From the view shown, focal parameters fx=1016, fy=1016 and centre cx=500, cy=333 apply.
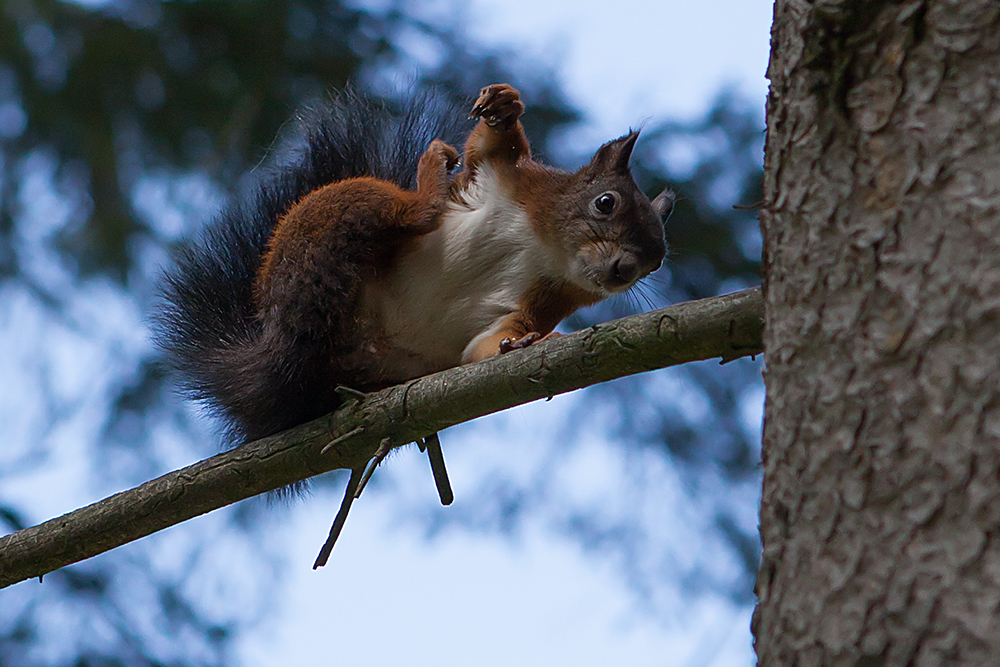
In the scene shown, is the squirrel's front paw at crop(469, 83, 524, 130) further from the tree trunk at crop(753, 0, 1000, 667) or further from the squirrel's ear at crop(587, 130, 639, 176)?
the tree trunk at crop(753, 0, 1000, 667)

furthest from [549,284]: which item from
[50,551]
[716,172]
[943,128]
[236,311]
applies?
[716,172]

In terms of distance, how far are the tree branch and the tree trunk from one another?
0.87 ft

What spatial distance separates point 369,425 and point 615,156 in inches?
24.1

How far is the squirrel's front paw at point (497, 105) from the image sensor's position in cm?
153

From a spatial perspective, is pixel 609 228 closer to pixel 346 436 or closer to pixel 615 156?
pixel 615 156

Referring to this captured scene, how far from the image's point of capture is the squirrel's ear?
5.28 feet

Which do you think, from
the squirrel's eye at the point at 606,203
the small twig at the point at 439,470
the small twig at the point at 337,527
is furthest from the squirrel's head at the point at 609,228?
the small twig at the point at 337,527

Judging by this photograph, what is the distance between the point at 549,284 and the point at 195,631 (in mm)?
2552

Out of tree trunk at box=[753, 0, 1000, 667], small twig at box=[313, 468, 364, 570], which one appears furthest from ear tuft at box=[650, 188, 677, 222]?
tree trunk at box=[753, 0, 1000, 667]

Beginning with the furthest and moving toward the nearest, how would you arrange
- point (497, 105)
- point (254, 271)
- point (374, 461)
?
point (254, 271) → point (497, 105) → point (374, 461)

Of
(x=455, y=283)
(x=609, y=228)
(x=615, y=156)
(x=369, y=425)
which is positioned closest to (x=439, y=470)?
(x=369, y=425)

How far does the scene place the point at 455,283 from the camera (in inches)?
62.2

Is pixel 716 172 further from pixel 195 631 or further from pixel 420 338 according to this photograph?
pixel 195 631

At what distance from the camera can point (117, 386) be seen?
355 cm
